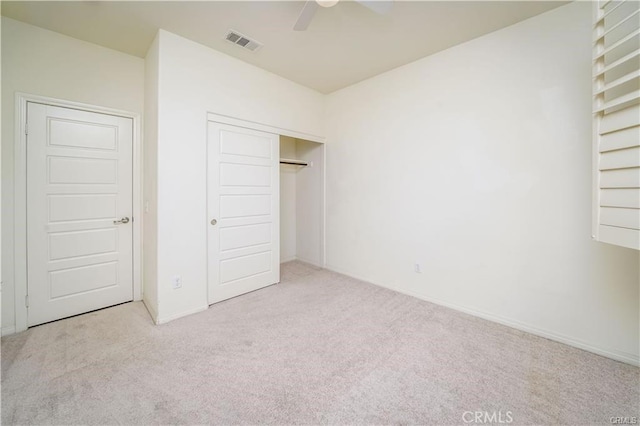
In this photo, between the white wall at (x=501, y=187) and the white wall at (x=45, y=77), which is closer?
the white wall at (x=501, y=187)

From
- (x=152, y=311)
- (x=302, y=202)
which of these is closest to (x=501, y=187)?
(x=302, y=202)

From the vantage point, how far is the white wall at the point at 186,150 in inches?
95.7

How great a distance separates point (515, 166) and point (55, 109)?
4.47m

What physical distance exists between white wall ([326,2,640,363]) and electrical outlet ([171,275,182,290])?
2363 mm

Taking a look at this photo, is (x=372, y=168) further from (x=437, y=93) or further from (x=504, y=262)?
(x=504, y=262)

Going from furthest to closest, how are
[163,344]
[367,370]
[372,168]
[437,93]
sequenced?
[372,168] < [437,93] < [163,344] < [367,370]

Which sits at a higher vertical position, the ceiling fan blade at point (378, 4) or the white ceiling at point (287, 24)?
the white ceiling at point (287, 24)

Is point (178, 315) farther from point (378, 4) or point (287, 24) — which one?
point (378, 4)

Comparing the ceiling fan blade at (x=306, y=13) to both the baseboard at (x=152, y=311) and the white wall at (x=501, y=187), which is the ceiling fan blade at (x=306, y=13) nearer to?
the white wall at (x=501, y=187)

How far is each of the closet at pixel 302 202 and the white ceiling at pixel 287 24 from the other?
166cm

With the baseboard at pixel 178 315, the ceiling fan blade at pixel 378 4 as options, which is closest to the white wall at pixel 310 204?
the baseboard at pixel 178 315

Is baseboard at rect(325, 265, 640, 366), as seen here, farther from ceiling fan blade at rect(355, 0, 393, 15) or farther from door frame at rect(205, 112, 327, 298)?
ceiling fan blade at rect(355, 0, 393, 15)

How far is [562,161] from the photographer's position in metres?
2.11

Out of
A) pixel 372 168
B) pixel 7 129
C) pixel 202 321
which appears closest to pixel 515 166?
pixel 372 168
